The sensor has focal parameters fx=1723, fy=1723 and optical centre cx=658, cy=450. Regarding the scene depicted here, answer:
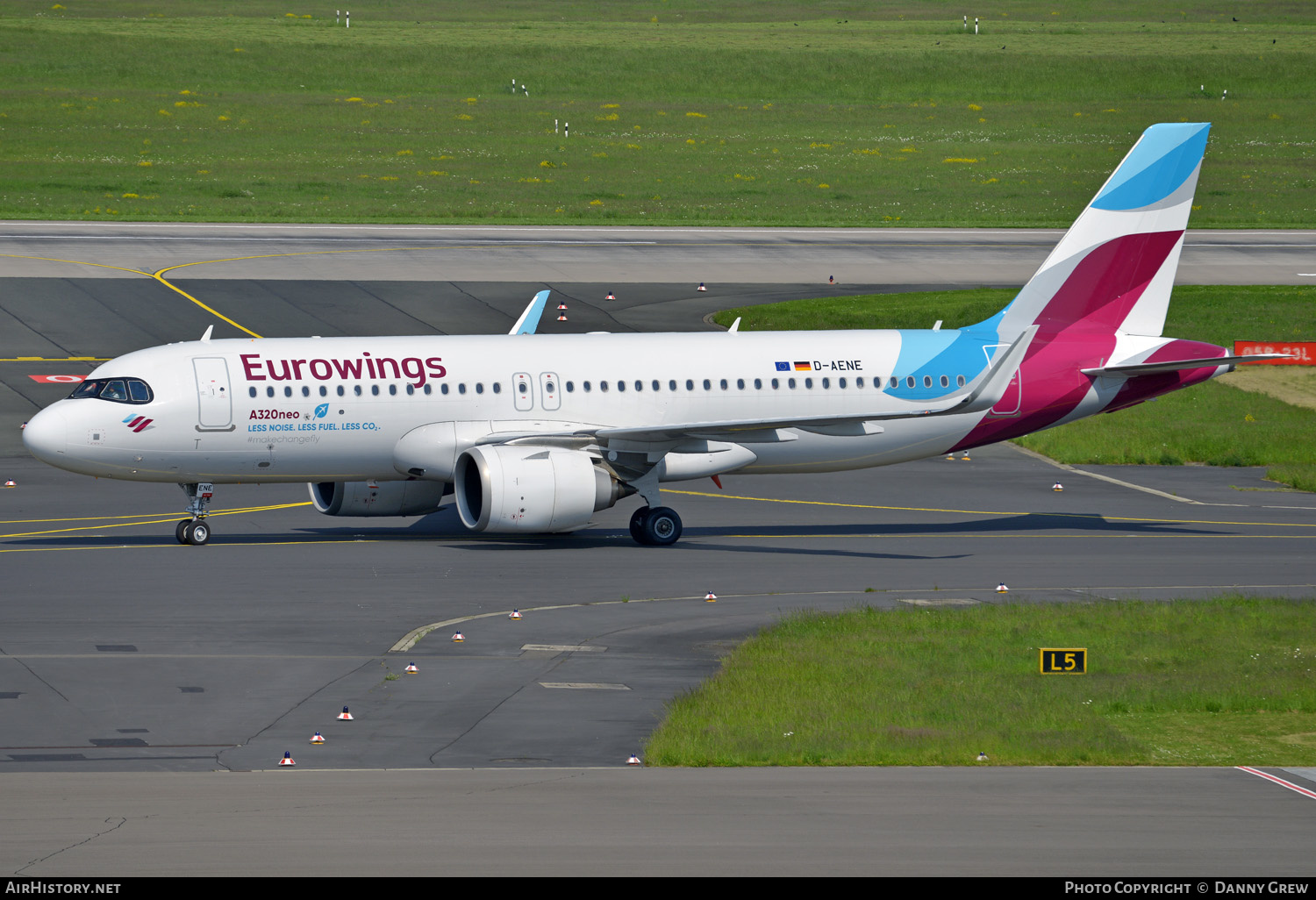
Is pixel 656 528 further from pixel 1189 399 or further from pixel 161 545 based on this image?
pixel 1189 399

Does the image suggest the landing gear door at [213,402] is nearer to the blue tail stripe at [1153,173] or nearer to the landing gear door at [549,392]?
the landing gear door at [549,392]

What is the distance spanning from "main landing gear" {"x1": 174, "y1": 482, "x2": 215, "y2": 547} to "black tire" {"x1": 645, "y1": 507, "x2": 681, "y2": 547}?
9717 millimetres

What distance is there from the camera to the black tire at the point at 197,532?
1478 inches

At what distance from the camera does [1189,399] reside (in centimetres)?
5916

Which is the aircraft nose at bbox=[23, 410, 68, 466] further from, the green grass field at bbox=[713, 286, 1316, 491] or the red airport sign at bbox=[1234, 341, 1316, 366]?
the red airport sign at bbox=[1234, 341, 1316, 366]

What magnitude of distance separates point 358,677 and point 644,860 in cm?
1015

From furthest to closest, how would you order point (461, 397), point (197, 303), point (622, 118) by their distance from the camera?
point (622, 118) → point (197, 303) → point (461, 397)

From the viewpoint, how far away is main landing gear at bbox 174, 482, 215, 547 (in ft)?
123

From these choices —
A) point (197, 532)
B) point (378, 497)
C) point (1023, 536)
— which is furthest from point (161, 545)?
point (1023, 536)

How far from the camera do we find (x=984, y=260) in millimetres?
81625

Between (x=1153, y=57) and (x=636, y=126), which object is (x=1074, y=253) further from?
(x=1153, y=57)

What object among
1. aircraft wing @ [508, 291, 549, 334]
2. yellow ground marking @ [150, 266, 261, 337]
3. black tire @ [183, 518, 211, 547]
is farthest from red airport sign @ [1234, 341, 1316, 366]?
black tire @ [183, 518, 211, 547]

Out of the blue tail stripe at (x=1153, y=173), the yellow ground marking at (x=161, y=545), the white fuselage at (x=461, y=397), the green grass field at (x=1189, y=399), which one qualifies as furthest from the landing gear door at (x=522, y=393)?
the green grass field at (x=1189, y=399)

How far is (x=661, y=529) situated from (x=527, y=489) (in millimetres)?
3724
